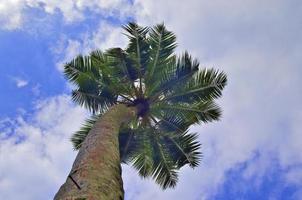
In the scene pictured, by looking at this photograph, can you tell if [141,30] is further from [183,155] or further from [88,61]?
[183,155]

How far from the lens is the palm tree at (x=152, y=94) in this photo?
12766 mm

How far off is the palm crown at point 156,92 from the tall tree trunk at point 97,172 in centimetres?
473

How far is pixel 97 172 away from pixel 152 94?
733cm

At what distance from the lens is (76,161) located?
623 centimetres

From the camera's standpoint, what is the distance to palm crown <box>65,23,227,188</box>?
1297 centimetres

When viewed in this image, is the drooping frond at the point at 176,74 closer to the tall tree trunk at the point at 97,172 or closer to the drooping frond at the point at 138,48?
the drooping frond at the point at 138,48

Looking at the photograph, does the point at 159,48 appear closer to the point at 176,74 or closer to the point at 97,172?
the point at 176,74

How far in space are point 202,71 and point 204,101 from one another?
1.00 meters

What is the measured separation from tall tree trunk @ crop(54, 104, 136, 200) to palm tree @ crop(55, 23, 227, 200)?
14.8ft

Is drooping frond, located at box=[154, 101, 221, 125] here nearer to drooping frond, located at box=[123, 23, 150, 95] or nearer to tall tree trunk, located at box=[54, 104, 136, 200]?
drooping frond, located at box=[123, 23, 150, 95]

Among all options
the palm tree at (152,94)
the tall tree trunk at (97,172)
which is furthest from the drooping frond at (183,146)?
the tall tree trunk at (97,172)

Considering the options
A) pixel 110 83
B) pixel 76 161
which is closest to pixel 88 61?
pixel 110 83

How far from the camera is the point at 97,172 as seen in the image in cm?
559

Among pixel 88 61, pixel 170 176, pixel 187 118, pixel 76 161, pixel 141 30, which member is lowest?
pixel 76 161
